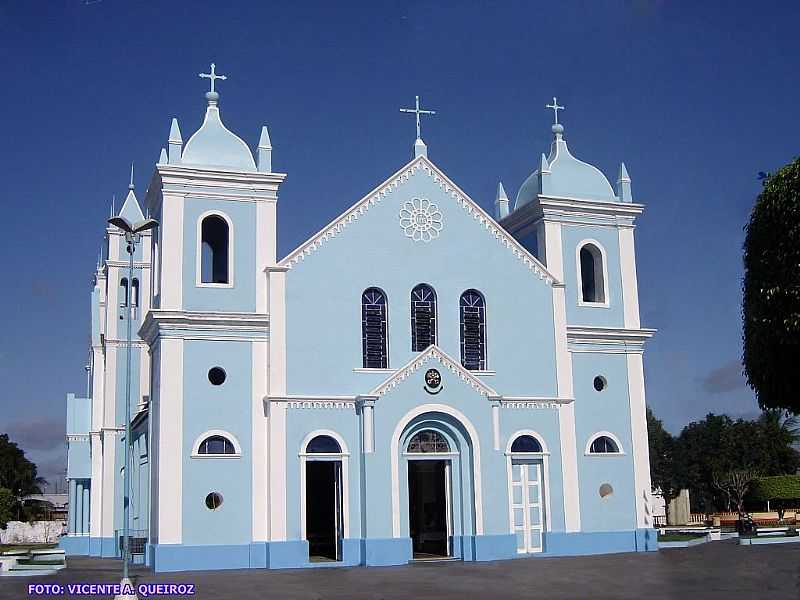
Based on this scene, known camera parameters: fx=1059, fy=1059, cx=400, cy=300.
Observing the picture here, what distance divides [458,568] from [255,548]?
5.50 metres

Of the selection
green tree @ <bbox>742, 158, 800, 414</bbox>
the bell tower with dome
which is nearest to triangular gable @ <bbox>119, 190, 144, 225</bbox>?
the bell tower with dome

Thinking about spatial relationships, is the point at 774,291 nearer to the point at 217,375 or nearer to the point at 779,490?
the point at 217,375

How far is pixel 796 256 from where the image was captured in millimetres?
17391

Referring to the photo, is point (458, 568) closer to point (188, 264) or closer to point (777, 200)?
point (188, 264)

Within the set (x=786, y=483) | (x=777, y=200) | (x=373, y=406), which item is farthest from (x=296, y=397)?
(x=786, y=483)

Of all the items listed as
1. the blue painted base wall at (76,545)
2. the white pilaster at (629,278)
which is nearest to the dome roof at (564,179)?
the white pilaster at (629,278)

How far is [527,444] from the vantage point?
31516 millimetres

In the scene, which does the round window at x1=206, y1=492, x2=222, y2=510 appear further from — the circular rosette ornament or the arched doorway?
the circular rosette ornament

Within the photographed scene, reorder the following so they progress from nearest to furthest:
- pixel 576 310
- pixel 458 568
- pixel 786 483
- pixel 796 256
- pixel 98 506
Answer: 1. pixel 796 256
2. pixel 458 568
3. pixel 576 310
4. pixel 98 506
5. pixel 786 483

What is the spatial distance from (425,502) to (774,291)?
66.7ft

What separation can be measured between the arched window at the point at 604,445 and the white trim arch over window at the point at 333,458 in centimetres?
805

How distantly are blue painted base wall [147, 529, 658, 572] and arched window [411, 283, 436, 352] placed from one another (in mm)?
5695

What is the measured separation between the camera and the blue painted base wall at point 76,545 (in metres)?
43.6

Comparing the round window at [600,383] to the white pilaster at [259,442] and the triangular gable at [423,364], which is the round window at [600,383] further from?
the white pilaster at [259,442]
